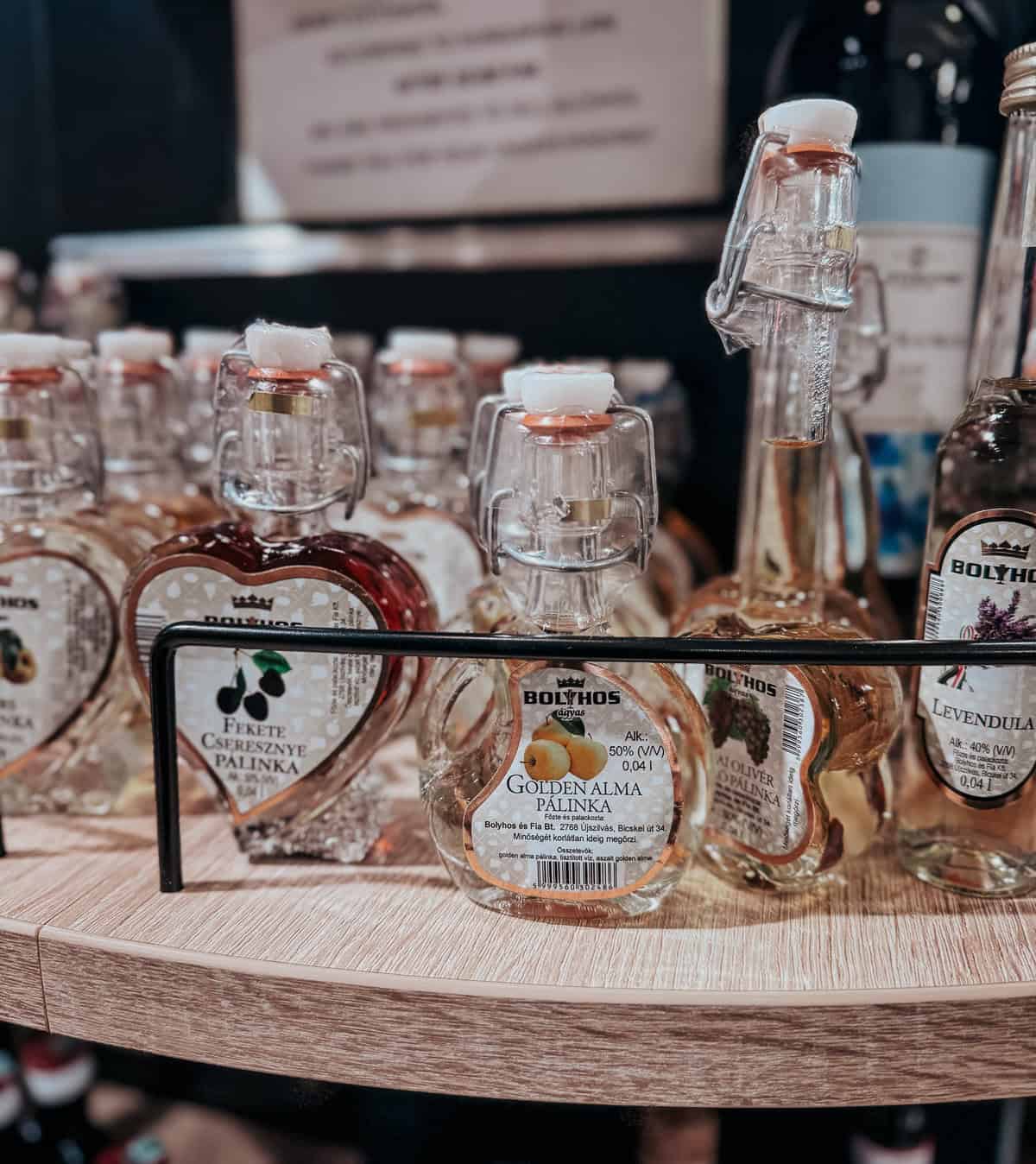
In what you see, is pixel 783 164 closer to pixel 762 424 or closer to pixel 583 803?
pixel 762 424

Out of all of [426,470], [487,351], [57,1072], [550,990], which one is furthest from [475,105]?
[57,1072]

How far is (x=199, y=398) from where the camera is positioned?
2.13ft

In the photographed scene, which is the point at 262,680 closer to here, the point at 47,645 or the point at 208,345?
the point at 47,645

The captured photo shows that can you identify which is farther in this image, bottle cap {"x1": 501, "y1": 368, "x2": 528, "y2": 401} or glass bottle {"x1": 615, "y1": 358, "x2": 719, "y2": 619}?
glass bottle {"x1": 615, "y1": 358, "x2": 719, "y2": 619}

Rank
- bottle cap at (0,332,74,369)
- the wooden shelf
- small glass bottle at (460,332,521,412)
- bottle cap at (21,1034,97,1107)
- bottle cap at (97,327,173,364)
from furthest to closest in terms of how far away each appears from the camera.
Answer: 1. bottle cap at (21,1034,97,1107)
2. small glass bottle at (460,332,521,412)
3. bottle cap at (97,327,173,364)
4. bottle cap at (0,332,74,369)
5. the wooden shelf

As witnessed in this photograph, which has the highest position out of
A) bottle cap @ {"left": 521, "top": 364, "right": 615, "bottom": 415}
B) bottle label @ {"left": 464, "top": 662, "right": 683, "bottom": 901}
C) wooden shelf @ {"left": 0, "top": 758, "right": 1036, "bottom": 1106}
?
bottle cap @ {"left": 521, "top": 364, "right": 615, "bottom": 415}

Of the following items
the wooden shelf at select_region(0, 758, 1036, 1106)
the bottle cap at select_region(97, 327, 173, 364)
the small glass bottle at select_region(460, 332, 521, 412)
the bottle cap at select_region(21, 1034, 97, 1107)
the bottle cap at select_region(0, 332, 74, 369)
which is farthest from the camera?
the bottle cap at select_region(21, 1034, 97, 1107)

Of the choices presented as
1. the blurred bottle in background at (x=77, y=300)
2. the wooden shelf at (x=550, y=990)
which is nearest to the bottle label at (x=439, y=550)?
the wooden shelf at (x=550, y=990)

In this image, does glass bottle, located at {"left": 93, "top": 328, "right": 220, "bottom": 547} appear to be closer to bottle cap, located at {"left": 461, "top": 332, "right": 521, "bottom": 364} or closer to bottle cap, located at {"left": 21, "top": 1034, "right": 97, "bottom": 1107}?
bottle cap, located at {"left": 461, "top": 332, "right": 521, "bottom": 364}

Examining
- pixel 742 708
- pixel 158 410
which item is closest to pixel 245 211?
pixel 158 410

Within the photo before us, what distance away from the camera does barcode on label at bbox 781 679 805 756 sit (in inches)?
15.6

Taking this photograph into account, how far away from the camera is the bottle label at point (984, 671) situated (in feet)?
1.28

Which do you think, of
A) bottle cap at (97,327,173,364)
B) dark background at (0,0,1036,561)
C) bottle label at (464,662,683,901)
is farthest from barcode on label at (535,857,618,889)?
dark background at (0,0,1036,561)

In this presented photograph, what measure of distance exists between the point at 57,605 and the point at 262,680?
0.12m
